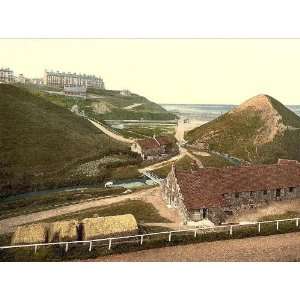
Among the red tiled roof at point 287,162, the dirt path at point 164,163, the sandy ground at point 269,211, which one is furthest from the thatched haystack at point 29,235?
the red tiled roof at point 287,162

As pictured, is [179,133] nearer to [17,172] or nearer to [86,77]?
[86,77]

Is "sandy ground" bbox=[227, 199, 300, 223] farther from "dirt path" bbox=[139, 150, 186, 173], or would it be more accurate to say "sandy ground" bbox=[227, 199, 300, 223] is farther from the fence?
"dirt path" bbox=[139, 150, 186, 173]

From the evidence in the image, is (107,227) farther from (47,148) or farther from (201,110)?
(201,110)

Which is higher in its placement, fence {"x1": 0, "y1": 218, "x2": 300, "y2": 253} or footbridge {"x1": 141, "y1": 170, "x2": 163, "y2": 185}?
footbridge {"x1": 141, "y1": 170, "x2": 163, "y2": 185}

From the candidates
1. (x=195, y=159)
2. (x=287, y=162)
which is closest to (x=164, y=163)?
(x=195, y=159)

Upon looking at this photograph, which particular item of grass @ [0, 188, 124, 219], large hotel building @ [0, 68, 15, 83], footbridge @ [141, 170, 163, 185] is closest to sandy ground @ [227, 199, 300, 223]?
footbridge @ [141, 170, 163, 185]

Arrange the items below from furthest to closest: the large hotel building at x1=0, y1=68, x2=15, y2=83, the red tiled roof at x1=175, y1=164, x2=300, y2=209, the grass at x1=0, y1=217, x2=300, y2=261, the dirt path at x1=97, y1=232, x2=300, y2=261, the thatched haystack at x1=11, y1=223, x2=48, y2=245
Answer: the large hotel building at x1=0, y1=68, x2=15, y2=83, the red tiled roof at x1=175, y1=164, x2=300, y2=209, the dirt path at x1=97, y1=232, x2=300, y2=261, the thatched haystack at x1=11, y1=223, x2=48, y2=245, the grass at x1=0, y1=217, x2=300, y2=261

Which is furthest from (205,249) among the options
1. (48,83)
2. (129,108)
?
(48,83)

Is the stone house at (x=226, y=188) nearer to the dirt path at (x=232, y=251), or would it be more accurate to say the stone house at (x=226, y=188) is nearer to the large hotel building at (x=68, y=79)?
the dirt path at (x=232, y=251)
